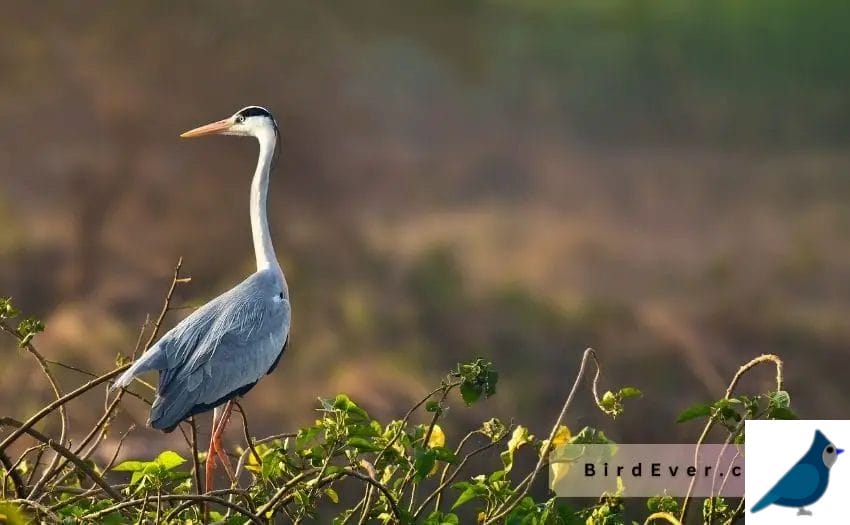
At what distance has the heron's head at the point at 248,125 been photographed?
288 centimetres

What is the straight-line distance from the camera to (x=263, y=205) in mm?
2814

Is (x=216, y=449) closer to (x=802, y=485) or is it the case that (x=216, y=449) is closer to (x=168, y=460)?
(x=168, y=460)

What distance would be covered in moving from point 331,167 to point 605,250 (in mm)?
930

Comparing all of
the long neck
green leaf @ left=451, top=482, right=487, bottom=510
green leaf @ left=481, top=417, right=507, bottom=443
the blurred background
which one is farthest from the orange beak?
green leaf @ left=451, top=482, right=487, bottom=510

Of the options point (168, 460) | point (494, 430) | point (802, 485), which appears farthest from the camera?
point (802, 485)

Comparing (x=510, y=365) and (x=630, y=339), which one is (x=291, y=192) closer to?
(x=510, y=365)

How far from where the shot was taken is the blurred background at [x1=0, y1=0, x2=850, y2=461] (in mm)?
3432

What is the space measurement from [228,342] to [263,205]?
0.40 meters

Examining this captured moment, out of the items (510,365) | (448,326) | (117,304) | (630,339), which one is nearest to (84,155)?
(117,304)

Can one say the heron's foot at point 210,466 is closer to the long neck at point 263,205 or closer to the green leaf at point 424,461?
the long neck at point 263,205

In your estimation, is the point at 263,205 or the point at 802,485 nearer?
the point at 802,485

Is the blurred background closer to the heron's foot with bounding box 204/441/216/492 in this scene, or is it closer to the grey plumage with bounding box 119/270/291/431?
the grey plumage with bounding box 119/270/291/431

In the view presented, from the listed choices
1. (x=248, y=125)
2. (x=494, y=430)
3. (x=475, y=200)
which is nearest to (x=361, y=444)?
(x=494, y=430)

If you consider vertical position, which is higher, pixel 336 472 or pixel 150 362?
pixel 150 362
